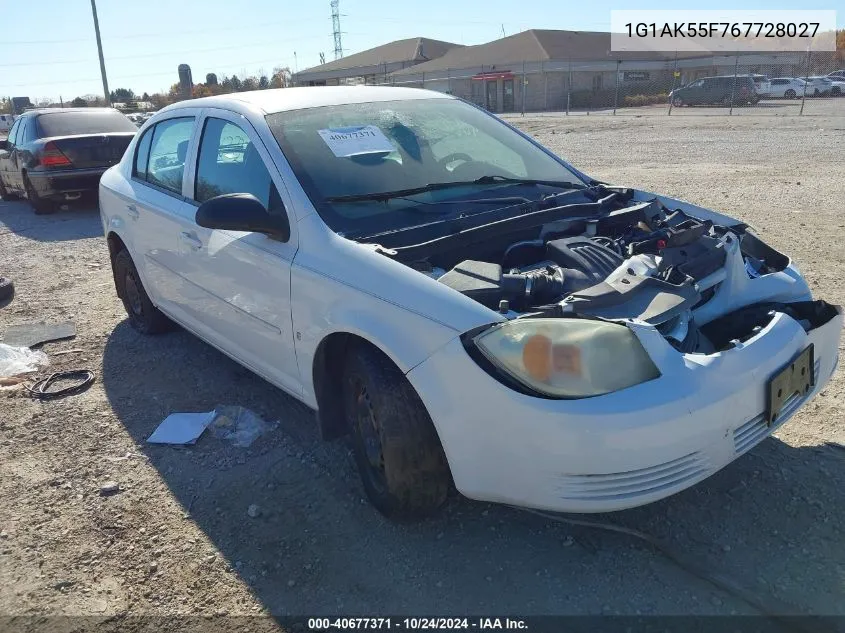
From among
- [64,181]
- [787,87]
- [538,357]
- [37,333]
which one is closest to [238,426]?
[538,357]

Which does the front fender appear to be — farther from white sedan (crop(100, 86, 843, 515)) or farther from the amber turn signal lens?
the amber turn signal lens

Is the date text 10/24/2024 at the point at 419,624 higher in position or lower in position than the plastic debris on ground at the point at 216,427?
lower

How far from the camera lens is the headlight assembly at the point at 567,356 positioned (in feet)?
7.19

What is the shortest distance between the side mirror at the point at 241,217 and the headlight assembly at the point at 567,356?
1.17m

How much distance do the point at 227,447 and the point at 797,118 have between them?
24.0 metres

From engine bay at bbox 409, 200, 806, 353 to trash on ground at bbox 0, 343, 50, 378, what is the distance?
3.31m

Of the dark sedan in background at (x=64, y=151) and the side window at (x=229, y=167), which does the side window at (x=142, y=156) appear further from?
the dark sedan in background at (x=64, y=151)

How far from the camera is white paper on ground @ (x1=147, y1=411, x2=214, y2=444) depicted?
3547mm

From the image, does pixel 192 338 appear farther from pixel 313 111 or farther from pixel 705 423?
pixel 705 423

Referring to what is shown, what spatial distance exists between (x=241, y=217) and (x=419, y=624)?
177 cm

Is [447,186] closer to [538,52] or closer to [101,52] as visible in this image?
[101,52]

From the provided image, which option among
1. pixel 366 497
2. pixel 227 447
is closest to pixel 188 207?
pixel 227 447

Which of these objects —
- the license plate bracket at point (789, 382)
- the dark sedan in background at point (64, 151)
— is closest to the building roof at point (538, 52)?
the dark sedan in background at point (64, 151)

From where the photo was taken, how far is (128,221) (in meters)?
A: 4.61
